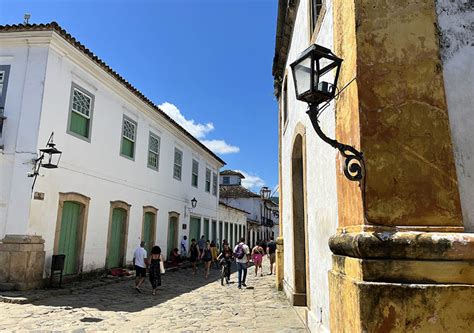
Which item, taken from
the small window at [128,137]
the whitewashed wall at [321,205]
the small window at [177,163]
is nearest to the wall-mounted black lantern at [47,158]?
the small window at [128,137]

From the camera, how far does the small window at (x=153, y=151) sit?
51.4ft

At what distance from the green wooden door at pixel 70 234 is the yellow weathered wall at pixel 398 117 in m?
9.64

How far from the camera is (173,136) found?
18156 millimetres

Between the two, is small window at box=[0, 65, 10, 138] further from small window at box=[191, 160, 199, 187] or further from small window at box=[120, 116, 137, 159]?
small window at box=[191, 160, 199, 187]

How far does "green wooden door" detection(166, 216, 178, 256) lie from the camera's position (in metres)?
17.9

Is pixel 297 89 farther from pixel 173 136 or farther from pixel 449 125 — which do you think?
pixel 173 136

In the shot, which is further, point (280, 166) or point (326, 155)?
point (280, 166)

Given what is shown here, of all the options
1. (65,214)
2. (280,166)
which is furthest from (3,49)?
(280,166)

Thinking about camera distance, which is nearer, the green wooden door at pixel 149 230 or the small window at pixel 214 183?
the green wooden door at pixel 149 230

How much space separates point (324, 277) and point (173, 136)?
571 inches

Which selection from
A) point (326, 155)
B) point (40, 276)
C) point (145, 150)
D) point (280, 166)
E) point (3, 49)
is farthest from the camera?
point (145, 150)

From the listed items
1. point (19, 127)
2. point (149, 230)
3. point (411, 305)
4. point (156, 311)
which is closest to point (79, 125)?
point (19, 127)

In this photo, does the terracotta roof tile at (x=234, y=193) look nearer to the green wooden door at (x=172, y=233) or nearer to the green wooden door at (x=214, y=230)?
the green wooden door at (x=214, y=230)

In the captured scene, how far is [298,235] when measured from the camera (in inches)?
308
